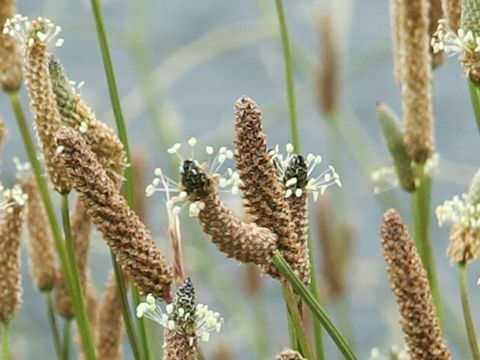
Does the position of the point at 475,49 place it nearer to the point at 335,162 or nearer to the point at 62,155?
the point at 62,155

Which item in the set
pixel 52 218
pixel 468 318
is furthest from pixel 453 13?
pixel 52 218

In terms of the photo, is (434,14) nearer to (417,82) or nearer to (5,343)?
(417,82)

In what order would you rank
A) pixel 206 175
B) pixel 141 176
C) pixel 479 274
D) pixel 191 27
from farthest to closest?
1. pixel 191 27
2. pixel 479 274
3. pixel 141 176
4. pixel 206 175

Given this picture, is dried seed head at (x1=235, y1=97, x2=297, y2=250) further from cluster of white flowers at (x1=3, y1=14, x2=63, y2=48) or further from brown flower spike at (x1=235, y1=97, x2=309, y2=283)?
cluster of white flowers at (x1=3, y1=14, x2=63, y2=48)

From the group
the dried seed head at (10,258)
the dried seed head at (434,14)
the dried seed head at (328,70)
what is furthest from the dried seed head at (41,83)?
the dried seed head at (328,70)

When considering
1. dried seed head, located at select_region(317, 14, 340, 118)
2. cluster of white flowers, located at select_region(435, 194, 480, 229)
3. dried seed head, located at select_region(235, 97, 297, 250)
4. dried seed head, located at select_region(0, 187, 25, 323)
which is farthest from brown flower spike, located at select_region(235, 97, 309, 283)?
dried seed head, located at select_region(317, 14, 340, 118)

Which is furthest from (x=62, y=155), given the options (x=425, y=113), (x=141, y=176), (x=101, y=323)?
(x=141, y=176)
